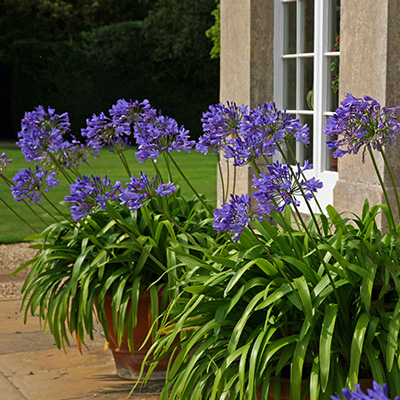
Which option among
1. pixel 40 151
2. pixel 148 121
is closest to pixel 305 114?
pixel 148 121

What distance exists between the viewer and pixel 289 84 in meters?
5.65

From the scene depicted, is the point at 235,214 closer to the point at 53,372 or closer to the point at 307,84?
the point at 53,372

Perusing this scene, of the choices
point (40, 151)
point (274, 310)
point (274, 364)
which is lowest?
point (274, 364)

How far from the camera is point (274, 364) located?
255cm

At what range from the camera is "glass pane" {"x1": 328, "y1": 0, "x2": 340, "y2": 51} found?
5.07 meters

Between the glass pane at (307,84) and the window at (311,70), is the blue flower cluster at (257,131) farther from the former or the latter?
the glass pane at (307,84)

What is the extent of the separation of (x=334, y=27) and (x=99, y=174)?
7.81 meters

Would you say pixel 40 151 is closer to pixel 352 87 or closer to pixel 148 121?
pixel 148 121

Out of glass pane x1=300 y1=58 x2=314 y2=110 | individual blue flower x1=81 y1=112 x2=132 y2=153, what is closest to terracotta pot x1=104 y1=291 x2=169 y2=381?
individual blue flower x1=81 y1=112 x2=132 y2=153

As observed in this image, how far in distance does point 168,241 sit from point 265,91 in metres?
2.53

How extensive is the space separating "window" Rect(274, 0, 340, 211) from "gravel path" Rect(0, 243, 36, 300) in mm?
2469

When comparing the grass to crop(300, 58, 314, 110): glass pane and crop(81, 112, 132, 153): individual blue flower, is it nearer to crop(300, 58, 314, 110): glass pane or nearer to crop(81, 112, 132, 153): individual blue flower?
crop(300, 58, 314, 110): glass pane

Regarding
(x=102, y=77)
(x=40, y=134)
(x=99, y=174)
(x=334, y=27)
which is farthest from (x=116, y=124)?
(x=102, y=77)

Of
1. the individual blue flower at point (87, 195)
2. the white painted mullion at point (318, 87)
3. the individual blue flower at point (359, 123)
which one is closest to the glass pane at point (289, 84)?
the white painted mullion at point (318, 87)
